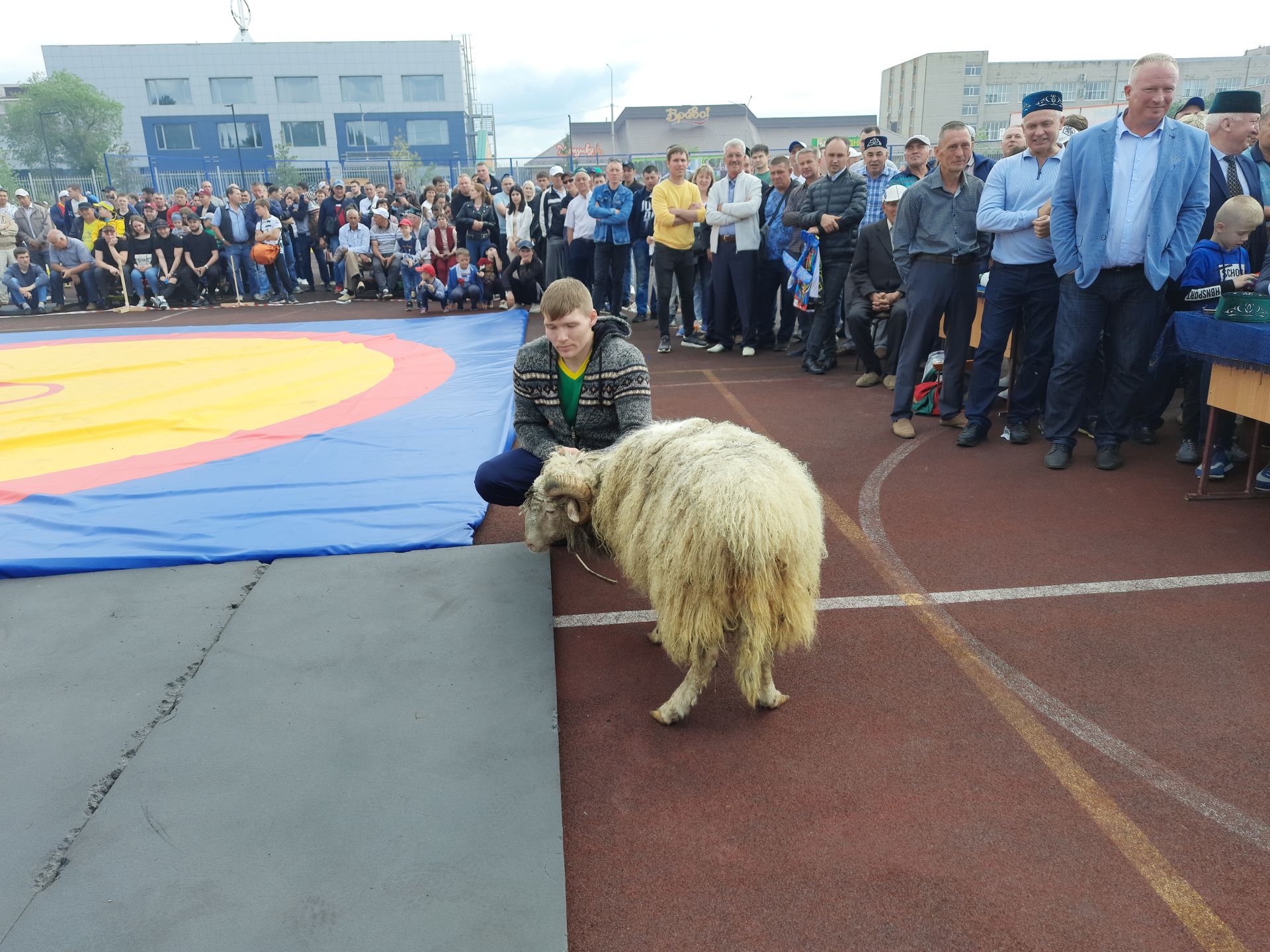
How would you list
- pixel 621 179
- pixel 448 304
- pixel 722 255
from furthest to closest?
pixel 448 304 < pixel 621 179 < pixel 722 255

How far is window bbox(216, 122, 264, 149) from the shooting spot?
58375mm

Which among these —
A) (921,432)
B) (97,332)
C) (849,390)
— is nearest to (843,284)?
(849,390)

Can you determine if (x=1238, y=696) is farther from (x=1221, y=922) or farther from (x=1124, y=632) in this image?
(x=1221, y=922)

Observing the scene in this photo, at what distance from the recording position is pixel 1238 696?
3.14 m

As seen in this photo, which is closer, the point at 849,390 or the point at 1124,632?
the point at 1124,632

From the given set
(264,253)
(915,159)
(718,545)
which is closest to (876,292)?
(915,159)

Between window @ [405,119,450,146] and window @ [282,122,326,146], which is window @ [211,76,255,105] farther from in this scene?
window @ [405,119,450,146]

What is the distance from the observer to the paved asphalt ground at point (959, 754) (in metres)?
2.25

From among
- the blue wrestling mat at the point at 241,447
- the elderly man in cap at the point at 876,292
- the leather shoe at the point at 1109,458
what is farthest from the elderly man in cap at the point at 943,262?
the blue wrestling mat at the point at 241,447

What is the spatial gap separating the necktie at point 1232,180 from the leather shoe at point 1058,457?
2112 millimetres

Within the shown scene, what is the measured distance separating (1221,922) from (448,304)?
14.2 m

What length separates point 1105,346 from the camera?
19.7 feet

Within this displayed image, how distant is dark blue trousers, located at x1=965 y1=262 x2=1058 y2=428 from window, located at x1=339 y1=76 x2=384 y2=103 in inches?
2531

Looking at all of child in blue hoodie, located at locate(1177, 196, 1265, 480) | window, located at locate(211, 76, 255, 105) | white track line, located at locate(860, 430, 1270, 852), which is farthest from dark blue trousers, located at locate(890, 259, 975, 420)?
window, located at locate(211, 76, 255, 105)
